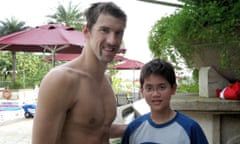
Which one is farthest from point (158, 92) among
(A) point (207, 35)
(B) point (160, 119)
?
(A) point (207, 35)

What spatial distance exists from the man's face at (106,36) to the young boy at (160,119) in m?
0.19

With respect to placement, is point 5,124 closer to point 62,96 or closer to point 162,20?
point 162,20

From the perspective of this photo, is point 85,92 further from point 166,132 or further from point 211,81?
point 211,81

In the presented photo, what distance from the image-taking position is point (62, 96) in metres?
1.54

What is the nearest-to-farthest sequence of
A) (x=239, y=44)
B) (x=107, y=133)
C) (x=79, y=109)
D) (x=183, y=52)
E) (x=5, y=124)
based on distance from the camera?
(x=79, y=109), (x=107, y=133), (x=239, y=44), (x=183, y=52), (x=5, y=124)

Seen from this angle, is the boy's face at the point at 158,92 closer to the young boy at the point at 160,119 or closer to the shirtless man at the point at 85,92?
the young boy at the point at 160,119

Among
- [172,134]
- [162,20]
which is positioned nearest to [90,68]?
[172,134]

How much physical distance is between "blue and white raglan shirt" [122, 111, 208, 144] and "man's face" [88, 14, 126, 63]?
35 cm

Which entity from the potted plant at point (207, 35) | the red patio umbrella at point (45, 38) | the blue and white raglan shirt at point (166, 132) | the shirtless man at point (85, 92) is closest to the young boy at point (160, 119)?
the blue and white raglan shirt at point (166, 132)

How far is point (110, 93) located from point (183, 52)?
988mm

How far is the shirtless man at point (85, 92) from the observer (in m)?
1.53

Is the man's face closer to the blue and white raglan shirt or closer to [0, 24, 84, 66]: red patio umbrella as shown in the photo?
the blue and white raglan shirt

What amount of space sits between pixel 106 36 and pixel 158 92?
352mm

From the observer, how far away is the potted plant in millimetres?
2406
